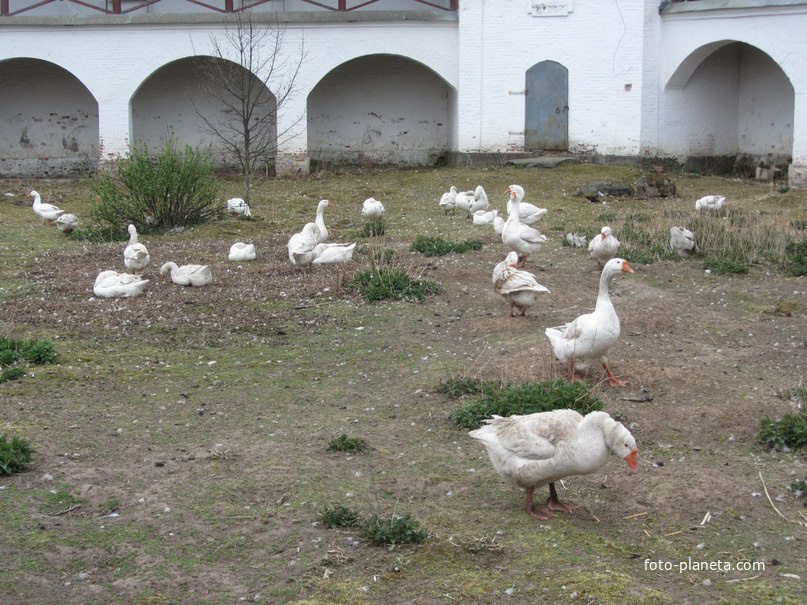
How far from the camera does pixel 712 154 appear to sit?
80.6 feet

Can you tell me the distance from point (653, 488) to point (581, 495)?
0.43m

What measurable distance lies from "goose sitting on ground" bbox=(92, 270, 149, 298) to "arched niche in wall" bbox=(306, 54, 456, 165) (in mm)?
15922

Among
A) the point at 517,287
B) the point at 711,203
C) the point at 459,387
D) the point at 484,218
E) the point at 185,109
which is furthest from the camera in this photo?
the point at 185,109

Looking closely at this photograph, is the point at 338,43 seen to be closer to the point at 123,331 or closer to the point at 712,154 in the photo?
the point at 712,154

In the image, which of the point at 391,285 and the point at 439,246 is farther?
the point at 439,246

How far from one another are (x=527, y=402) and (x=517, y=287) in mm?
2824

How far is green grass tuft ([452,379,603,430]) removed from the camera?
281 inches

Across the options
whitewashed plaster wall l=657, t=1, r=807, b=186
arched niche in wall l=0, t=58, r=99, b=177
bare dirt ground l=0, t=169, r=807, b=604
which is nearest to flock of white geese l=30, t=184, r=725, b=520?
bare dirt ground l=0, t=169, r=807, b=604

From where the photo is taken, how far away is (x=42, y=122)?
26.7m

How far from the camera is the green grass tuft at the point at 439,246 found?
13641 millimetres

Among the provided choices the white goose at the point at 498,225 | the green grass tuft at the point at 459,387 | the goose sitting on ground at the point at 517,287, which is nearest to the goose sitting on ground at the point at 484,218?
the white goose at the point at 498,225

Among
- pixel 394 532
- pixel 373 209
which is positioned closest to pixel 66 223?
pixel 373 209

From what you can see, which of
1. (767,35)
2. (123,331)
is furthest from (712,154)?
(123,331)

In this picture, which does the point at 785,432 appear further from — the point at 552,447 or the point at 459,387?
the point at 459,387
